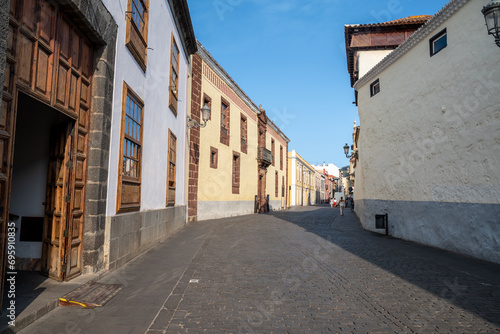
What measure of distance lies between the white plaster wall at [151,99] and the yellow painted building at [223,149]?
349cm

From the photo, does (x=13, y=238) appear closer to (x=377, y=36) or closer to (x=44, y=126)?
(x=44, y=126)

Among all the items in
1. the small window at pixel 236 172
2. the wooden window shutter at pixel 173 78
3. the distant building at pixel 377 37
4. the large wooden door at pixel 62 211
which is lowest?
the large wooden door at pixel 62 211

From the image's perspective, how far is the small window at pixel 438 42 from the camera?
8820 mm

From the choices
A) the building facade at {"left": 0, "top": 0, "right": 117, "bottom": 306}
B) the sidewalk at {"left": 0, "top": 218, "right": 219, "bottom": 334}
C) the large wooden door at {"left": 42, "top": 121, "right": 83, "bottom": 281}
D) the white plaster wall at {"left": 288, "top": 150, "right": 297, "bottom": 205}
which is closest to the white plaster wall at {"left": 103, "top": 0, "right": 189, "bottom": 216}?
the building facade at {"left": 0, "top": 0, "right": 117, "bottom": 306}

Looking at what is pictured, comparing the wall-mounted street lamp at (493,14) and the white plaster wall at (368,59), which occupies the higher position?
the white plaster wall at (368,59)

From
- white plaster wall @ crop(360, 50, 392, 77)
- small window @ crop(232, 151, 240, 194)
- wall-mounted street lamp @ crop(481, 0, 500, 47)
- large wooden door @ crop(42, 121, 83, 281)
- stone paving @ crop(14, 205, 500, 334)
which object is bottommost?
stone paving @ crop(14, 205, 500, 334)

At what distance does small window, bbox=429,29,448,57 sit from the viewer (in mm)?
8820

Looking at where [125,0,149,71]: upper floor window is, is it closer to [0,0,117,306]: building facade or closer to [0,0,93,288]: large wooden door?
[0,0,117,306]: building facade

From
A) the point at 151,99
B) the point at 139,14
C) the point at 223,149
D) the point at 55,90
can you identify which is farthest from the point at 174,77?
the point at 223,149

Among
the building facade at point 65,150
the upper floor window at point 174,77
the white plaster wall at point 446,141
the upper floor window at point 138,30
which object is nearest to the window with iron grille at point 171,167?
the upper floor window at point 174,77

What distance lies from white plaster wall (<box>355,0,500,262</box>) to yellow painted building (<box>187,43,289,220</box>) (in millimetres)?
7384

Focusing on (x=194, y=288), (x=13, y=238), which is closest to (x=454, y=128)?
(x=194, y=288)

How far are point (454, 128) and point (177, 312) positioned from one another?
761cm

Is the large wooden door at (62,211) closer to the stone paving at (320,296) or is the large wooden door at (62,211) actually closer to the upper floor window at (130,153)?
the stone paving at (320,296)
